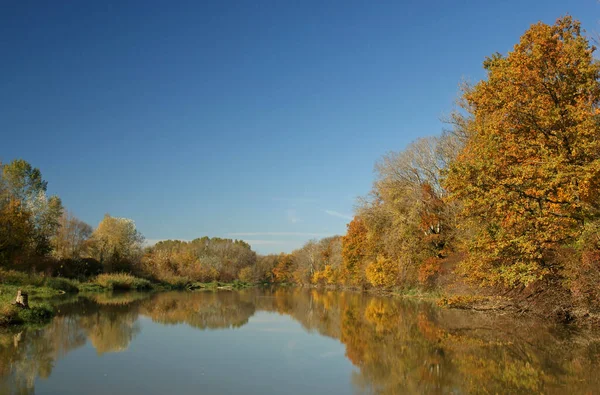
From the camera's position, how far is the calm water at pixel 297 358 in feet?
26.5

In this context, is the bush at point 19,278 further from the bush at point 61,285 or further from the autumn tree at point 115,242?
the autumn tree at point 115,242

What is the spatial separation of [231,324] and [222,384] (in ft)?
32.5

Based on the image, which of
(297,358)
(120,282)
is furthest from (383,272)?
(297,358)

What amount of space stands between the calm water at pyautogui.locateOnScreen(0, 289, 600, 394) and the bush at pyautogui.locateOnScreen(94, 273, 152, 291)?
2446 cm

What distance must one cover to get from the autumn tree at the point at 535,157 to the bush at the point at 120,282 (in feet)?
116

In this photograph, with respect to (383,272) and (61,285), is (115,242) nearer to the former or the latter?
(61,285)

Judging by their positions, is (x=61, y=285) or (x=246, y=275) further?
(x=246, y=275)

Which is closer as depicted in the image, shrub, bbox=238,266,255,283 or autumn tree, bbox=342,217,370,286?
autumn tree, bbox=342,217,370,286

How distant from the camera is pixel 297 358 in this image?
11109 mm

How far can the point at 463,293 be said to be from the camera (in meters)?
21.7

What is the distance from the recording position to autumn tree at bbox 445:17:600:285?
12.3m

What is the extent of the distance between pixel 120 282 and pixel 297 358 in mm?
35637

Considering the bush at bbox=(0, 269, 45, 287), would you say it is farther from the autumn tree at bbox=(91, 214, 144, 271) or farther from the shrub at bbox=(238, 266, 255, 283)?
the shrub at bbox=(238, 266, 255, 283)

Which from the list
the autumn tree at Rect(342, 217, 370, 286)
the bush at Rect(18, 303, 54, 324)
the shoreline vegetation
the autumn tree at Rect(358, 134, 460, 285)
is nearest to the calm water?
the bush at Rect(18, 303, 54, 324)
